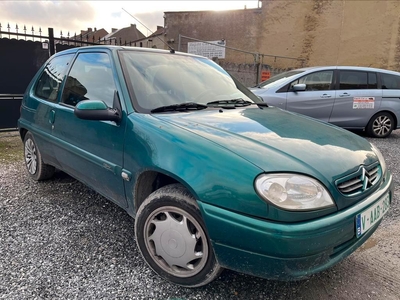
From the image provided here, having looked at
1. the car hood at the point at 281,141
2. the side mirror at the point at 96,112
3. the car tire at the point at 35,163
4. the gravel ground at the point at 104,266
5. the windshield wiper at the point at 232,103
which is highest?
the windshield wiper at the point at 232,103

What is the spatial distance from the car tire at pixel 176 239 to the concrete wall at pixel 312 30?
2065cm

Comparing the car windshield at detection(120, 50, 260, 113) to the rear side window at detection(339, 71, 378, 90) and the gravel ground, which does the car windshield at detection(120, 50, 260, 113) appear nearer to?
the gravel ground

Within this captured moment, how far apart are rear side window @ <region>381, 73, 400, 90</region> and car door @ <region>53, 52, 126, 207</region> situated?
6.82 metres

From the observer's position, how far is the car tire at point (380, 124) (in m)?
7.17

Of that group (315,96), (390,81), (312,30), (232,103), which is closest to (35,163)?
(232,103)

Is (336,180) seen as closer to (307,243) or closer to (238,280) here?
(307,243)

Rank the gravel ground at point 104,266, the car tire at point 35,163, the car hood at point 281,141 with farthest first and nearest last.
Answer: the car tire at point 35,163, the gravel ground at point 104,266, the car hood at point 281,141

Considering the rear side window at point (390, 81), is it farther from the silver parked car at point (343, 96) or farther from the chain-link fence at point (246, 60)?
the chain-link fence at point (246, 60)

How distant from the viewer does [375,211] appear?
1.99 meters

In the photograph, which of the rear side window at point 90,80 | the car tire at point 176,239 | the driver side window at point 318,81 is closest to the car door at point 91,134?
the rear side window at point 90,80

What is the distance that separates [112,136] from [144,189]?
49cm

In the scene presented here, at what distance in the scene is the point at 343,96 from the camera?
6910 mm

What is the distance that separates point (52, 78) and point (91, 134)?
4.33ft

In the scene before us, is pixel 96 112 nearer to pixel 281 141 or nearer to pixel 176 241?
pixel 176 241
